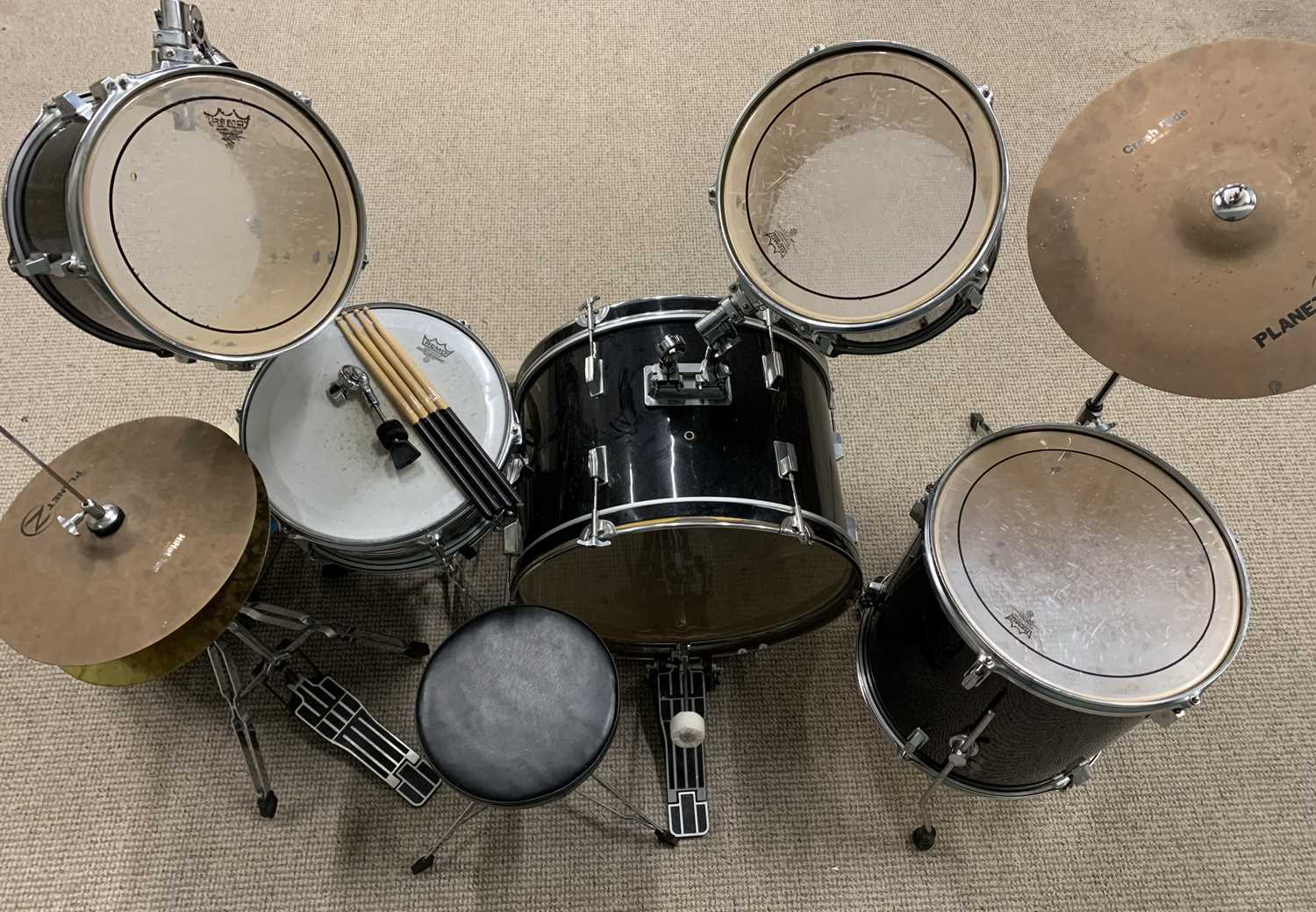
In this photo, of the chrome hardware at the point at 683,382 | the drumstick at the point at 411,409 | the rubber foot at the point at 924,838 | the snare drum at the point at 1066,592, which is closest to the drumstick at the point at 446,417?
the drumstick at the point at 411,409

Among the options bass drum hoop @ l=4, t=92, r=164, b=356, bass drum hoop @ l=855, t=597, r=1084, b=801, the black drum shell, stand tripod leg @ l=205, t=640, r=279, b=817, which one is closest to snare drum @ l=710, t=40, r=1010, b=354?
the black drum shell

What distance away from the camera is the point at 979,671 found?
103 centimetres

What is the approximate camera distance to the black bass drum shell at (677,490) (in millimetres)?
1123

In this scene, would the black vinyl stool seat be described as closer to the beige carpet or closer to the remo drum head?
the beige carpet

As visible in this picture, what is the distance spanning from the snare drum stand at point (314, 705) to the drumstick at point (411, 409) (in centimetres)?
41

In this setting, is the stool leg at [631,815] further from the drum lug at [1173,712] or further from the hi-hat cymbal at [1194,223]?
the hi-hat cymbal at [1194,223]

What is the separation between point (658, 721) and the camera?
1464mm

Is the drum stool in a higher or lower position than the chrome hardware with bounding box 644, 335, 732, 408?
lower

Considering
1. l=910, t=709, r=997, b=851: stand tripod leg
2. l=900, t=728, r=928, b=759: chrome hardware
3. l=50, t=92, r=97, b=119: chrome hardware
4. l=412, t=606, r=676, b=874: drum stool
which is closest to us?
l=50, t=92, r=97, b=119: chrome hardware

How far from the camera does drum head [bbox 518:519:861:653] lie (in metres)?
1.17

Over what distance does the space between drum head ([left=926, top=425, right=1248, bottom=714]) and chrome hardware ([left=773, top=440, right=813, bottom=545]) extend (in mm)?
165

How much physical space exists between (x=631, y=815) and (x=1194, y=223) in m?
1.25

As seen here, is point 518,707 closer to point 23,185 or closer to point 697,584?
point 697,584

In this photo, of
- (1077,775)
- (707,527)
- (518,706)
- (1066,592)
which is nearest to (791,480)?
(707,527)
